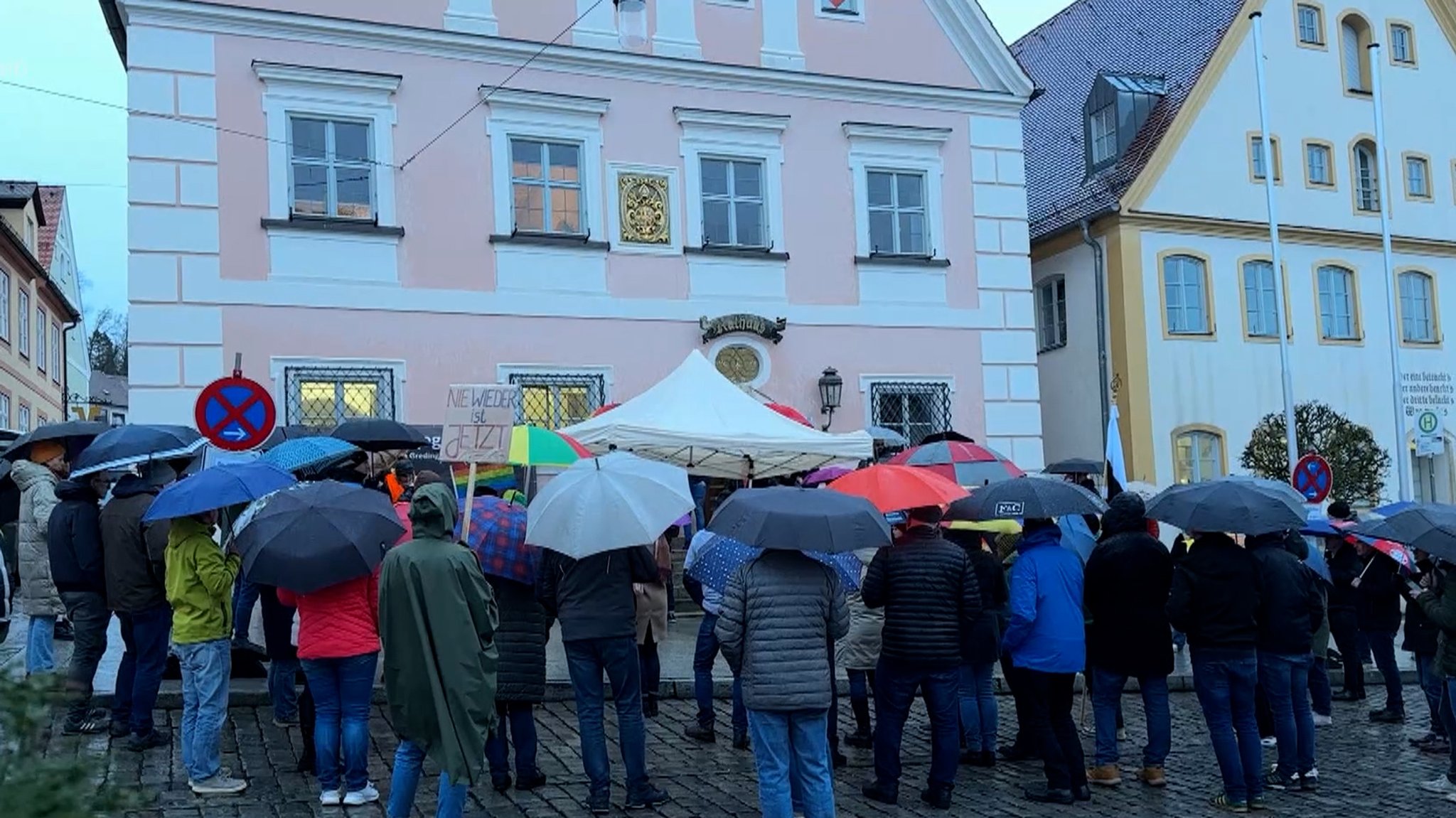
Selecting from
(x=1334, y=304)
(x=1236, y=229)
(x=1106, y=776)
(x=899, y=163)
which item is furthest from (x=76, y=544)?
(x=1334, y=304)

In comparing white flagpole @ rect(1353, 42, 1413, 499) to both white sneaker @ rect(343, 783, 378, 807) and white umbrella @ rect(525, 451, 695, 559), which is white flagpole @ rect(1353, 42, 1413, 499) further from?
white sneaker @ rect(343, 783, 378, 807)

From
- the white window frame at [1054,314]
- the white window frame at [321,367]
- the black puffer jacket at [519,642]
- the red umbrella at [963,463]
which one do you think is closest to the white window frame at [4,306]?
the white window frame at [321,367]

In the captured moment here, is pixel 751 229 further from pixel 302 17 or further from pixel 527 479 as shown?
pixel 527 479

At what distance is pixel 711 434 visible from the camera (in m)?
12.5

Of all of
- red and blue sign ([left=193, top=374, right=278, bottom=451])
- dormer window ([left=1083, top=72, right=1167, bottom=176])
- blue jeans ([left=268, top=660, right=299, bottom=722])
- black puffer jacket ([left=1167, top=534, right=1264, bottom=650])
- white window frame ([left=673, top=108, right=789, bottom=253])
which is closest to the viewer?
black puffer jacket ([left=1167, top=534, right=1264, bottom=650])

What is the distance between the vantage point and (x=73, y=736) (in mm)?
9516

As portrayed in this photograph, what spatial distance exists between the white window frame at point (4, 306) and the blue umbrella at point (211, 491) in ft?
91.7

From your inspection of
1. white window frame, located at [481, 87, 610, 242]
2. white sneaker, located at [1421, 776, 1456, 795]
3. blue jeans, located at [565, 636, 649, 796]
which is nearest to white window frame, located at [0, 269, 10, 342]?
white window frame, located at [481, 87, 610, 242]

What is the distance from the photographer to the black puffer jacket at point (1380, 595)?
40.3ft

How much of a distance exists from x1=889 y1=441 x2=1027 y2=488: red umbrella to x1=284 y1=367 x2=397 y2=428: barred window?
7.39 m

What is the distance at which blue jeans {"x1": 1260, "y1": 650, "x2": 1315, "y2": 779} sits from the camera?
928cm

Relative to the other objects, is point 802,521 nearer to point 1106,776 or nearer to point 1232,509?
point 1232,509

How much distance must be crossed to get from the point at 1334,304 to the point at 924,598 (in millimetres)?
21329

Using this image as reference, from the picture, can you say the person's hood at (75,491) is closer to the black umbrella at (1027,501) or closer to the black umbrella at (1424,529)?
the black umbrella at (1027,501)
